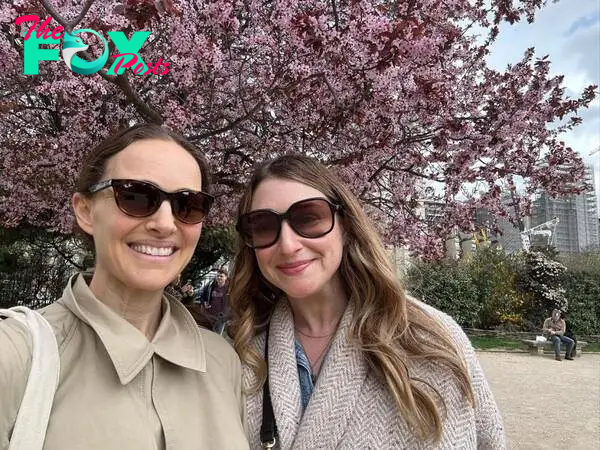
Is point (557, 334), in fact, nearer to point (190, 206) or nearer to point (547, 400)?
point (547, 400)

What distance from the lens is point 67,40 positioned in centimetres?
281

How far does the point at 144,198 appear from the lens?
4.65 ft

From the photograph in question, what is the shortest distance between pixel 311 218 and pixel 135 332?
77 cm

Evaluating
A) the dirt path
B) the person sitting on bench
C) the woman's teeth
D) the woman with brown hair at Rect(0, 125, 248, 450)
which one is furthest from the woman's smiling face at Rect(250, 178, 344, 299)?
the person sitting on bench

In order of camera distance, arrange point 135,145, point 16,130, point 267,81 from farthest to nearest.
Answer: point 16,130 → point 267,81 → point 135,145

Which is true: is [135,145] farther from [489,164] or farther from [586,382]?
[586,382]

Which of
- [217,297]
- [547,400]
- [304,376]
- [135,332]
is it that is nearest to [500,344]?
[547,400]

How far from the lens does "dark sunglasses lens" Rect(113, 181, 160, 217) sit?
54.9 inches

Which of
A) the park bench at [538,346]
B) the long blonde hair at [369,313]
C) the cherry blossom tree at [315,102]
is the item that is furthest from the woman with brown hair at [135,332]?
the park bench at [538,346]

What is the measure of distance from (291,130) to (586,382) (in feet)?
29.6

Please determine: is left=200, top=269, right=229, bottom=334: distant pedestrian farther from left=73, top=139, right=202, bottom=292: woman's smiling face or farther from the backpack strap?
the backpack strap

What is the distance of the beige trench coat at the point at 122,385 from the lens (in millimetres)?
1079

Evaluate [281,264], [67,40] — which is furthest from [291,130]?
[281,264]

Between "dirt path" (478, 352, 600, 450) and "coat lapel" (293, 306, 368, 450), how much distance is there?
202 inches
